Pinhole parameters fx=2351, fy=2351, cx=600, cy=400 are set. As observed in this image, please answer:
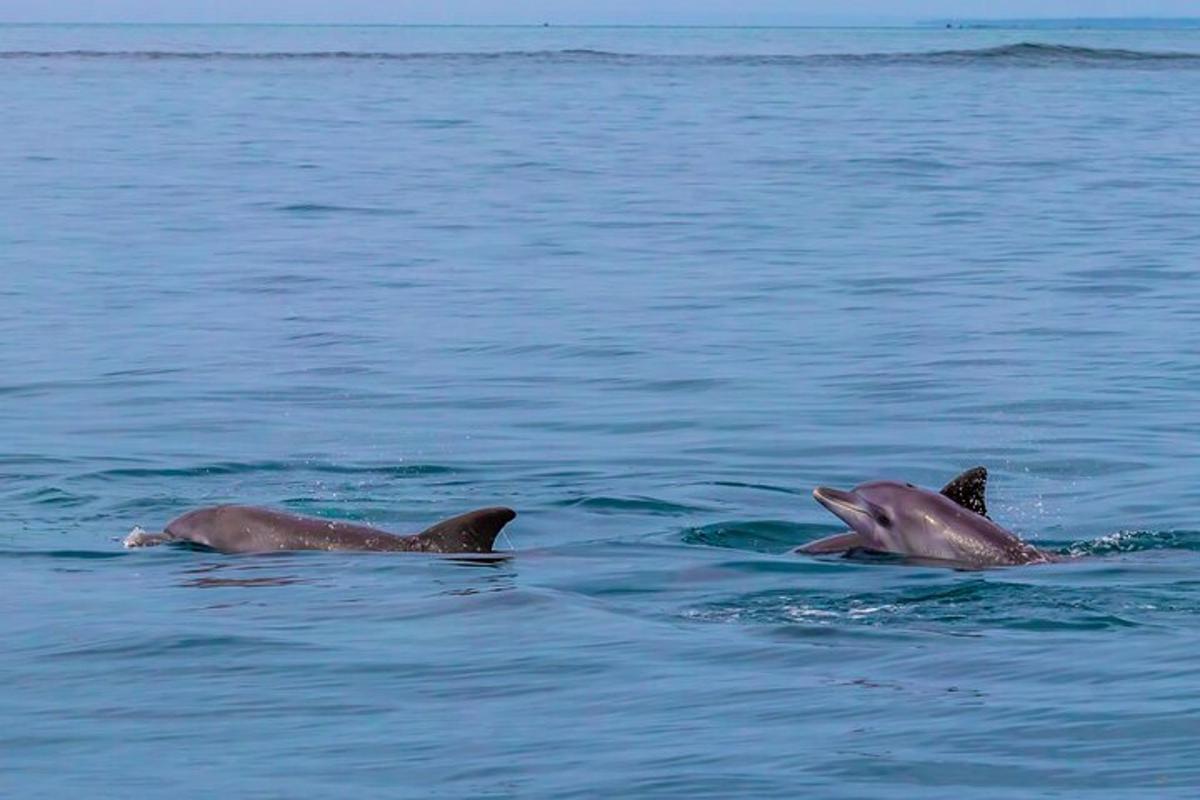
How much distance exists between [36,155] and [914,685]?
127ft

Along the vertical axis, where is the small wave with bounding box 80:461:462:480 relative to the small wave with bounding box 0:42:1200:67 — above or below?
above

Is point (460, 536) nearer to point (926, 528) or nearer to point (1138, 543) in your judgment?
point (926, 528)

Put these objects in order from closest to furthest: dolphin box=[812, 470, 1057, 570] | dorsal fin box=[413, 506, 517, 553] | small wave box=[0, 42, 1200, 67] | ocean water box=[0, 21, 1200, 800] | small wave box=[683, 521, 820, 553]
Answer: ocean water box=[0, 21, 1200, 800] → dolphin box=[812, 470, 1057, 570] → dorsal fin box=[413, 506, 517, 553] → small wave box=[683, 521, 820, 553] → small wave box=[0, 42, 1200, 67]

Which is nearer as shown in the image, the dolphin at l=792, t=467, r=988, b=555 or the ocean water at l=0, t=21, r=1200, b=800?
the ocean water at l=0, t=21, r=1200, b=800

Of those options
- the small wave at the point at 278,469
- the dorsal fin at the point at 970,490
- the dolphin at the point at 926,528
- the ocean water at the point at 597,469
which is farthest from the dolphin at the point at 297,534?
the small wave at the point at 278,469

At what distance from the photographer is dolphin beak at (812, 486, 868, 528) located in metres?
12.5

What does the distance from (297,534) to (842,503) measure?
292 cm

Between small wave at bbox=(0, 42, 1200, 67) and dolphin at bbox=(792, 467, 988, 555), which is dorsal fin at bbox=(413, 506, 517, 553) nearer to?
dolphin at bbox=(792, 467, 988, 555)

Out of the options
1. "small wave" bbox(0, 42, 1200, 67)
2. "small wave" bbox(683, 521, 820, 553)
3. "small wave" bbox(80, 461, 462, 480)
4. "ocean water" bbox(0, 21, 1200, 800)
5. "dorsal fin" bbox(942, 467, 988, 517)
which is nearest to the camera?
"ocean water" bbox(0, 21, 1200, 800)

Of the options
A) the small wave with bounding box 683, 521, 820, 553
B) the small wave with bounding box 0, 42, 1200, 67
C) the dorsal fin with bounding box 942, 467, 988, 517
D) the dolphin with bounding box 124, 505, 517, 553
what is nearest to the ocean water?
the small wave with bounding box 683, 521, 820, 553

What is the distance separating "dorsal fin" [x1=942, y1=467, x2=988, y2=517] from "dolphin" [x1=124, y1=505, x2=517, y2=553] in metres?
2.43

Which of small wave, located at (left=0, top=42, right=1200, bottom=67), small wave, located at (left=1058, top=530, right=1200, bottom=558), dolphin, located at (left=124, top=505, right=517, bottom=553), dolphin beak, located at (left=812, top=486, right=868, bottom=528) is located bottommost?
small wave, located at (left=0, top=42, right=1200, bottom=67)

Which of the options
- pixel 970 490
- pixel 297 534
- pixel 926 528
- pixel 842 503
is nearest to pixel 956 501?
pixel 970 490

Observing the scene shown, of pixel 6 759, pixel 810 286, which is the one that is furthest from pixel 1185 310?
pixel 6 759
